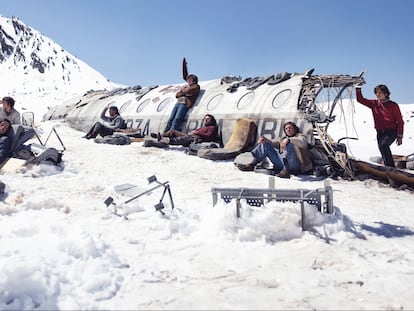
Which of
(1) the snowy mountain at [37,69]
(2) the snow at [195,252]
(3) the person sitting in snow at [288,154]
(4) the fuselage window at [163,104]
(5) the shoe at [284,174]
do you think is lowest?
(2) the snow at [195,252]

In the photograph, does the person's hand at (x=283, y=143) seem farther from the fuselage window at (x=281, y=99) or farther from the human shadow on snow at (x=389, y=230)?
the human shadow on snow at (x=389, y=230)

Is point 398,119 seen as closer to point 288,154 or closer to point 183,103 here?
Answer: point 288,154

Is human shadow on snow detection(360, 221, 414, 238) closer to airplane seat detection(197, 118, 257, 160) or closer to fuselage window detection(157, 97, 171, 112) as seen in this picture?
airplane seat detection(197, 118, 257, 160)

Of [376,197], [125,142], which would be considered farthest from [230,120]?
[376,197]

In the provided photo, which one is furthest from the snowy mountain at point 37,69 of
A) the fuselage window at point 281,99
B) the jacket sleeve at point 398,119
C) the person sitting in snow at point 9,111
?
the jacket sleeve at point 398,119

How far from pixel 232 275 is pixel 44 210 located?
3018 mm

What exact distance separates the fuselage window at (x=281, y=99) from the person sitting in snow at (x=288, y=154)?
2.06 metres

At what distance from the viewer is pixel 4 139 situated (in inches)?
275

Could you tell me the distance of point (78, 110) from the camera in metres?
17.4

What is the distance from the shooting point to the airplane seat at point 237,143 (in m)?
9.28

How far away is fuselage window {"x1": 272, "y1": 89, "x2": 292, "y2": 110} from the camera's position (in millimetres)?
9906

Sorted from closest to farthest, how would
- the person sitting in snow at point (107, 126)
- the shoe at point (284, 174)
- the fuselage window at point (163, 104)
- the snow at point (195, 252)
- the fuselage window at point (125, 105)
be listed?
the snow at point (195, 252) < the shoe at point (284, 174) < the person sitting in snow at point (107, 126) < the fuselage window at point (163, 104) < the fuselage window at point (125, 105)

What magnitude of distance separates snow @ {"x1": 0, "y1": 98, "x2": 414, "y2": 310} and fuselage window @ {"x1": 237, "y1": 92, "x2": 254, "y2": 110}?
5.40 m

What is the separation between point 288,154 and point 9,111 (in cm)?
718
